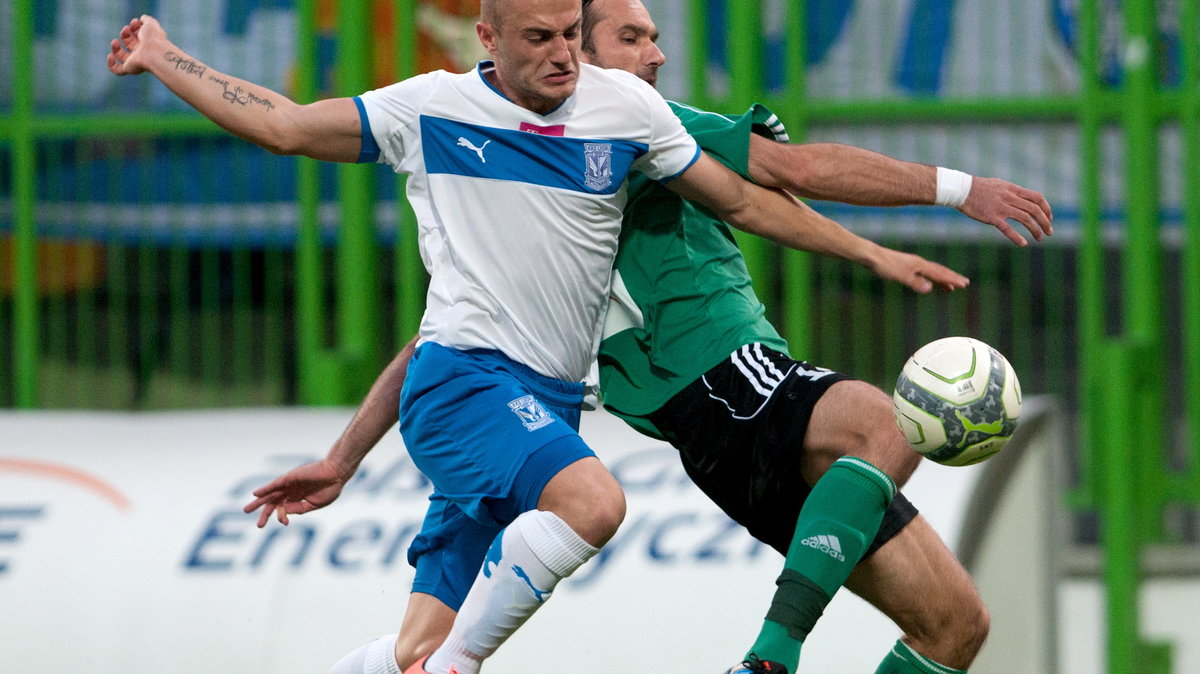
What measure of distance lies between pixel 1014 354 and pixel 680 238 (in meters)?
3.63

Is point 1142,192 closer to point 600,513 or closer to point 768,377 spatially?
point 768,377

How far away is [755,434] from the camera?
4.02 meters

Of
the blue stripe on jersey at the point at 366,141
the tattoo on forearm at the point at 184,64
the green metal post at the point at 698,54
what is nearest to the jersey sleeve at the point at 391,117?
the blue stripe on jersey at the point at 366,141

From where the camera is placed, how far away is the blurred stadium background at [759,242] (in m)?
7.01

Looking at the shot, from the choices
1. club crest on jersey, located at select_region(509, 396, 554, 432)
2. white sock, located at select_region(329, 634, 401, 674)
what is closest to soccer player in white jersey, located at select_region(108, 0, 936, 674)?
club crest on jersey, located at select_region(509, 396, 554, 432)

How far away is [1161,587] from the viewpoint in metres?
6.83

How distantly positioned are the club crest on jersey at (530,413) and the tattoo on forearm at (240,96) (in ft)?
2.83

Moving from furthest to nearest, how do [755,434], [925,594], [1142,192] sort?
[1142,192]
[925,594]
[755,434]

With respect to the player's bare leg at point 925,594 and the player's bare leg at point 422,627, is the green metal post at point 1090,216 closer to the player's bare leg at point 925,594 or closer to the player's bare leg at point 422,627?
the player's bare leg at point 925,594

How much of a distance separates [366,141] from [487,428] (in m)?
0.72

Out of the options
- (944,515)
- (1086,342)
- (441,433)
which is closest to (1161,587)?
(1086,342)

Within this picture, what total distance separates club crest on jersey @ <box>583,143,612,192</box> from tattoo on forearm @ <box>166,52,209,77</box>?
0.89 meters

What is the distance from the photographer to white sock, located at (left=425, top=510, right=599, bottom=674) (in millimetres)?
3703

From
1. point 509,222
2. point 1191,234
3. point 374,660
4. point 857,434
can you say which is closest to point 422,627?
point 374,660
